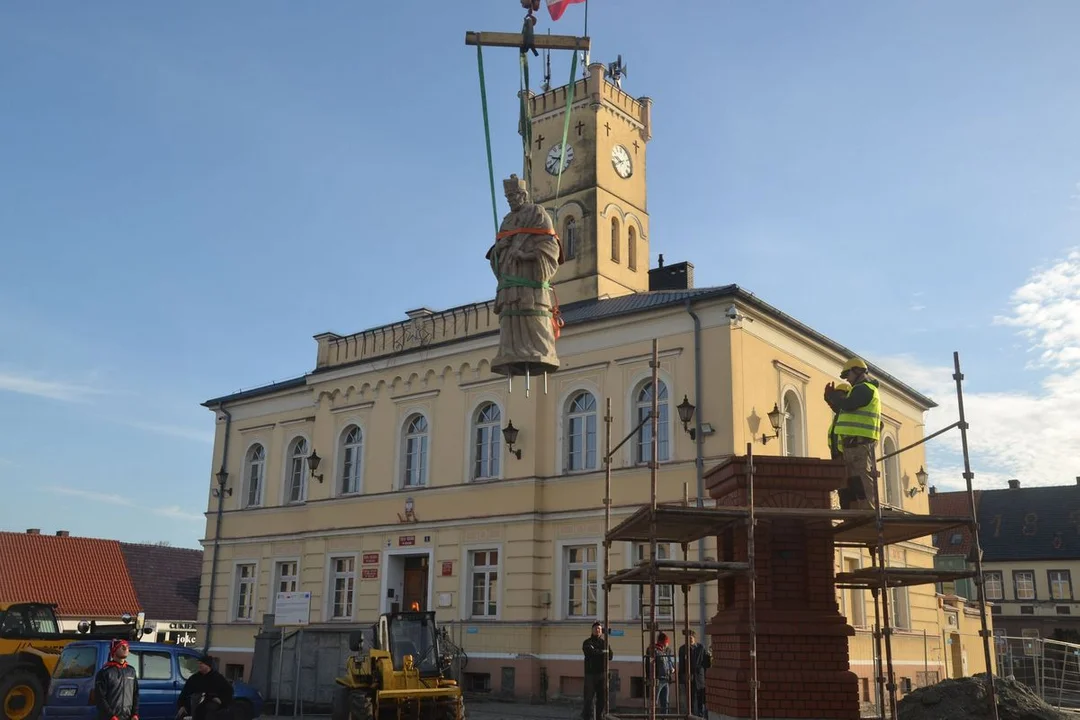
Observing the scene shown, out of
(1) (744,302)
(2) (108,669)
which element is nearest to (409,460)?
(1) (744,302)

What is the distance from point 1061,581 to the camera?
53594mm

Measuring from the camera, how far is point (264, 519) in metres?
31.1

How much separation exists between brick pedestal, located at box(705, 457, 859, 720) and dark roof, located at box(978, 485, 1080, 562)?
50.4 meters

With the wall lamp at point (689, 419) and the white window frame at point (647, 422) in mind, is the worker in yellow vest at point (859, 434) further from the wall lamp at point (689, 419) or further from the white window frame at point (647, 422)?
the white window frame at point (647, 422)

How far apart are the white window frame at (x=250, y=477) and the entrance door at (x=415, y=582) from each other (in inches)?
291

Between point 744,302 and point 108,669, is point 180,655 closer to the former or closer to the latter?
point 108,669

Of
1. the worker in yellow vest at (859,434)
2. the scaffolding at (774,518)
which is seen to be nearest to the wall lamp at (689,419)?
the scaffolding at (774,518)

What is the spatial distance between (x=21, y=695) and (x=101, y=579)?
114ft

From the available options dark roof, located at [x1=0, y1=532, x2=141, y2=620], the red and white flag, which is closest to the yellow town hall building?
the red and white flag

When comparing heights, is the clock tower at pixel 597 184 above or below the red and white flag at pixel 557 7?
above

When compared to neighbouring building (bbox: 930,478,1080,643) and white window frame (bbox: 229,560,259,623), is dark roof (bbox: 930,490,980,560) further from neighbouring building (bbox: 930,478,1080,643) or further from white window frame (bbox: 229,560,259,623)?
white window frame (bbox: 229,560,259,623)

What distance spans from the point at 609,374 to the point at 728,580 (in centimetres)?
1369

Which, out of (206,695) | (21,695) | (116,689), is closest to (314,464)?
(21,695)

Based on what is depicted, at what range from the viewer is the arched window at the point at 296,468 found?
101 feet
